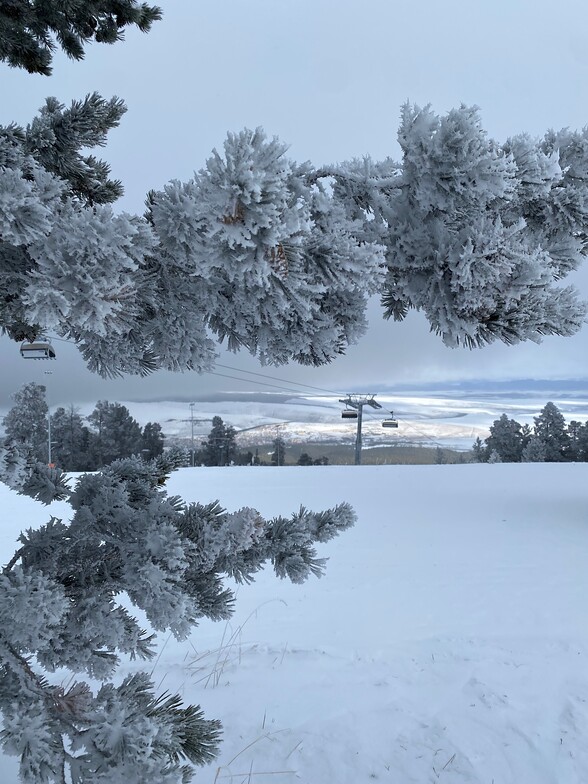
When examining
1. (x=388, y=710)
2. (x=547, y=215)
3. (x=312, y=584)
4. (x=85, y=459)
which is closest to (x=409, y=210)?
(x=547, y=215)

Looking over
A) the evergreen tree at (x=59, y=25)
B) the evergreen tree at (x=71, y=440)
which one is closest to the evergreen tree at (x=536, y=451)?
the evergreen tree at (x=71, y=440)

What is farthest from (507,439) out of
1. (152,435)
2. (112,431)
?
(112,431)

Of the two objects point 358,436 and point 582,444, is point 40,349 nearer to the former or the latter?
point 358,436

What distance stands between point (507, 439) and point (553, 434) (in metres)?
4.22

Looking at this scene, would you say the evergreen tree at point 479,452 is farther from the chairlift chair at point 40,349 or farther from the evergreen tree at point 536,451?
the chairlift chair at point 40,349

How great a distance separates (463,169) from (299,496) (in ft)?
45.3

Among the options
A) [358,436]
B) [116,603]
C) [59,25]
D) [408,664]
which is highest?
[59,25]

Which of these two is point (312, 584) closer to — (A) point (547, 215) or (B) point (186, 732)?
(B) point (186, 732)

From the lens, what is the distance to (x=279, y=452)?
49938mm

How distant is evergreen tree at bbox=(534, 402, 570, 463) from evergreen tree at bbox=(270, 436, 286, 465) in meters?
21.5

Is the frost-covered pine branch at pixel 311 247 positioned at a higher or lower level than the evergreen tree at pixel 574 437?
higher

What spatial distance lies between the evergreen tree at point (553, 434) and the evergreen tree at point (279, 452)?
70.6 ft

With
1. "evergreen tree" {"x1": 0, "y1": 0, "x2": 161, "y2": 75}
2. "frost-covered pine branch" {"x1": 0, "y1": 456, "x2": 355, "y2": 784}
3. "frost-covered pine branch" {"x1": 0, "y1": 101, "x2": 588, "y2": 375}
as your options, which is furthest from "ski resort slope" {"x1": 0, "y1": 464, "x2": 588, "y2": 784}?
"evergreen tree" {"x1": 0, "y1": 0, "x2": 161, "y2": 75}

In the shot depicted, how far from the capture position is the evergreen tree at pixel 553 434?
140 feet
